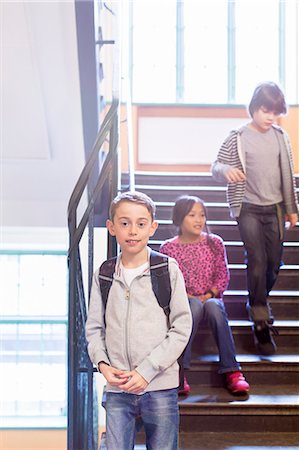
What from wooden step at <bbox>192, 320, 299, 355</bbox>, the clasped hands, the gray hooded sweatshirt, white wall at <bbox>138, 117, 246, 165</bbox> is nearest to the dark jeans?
wooden step at <bbox>192, 320, 299, 355</bbox>

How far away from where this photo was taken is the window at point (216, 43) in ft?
27.6

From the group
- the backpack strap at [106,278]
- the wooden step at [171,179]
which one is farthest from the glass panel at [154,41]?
the backpack strap at [106,278]

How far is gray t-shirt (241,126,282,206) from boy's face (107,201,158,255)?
60.6 inches

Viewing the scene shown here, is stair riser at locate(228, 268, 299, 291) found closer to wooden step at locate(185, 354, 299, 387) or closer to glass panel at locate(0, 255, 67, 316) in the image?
wooden step at locate(185, 354, 299, 387)

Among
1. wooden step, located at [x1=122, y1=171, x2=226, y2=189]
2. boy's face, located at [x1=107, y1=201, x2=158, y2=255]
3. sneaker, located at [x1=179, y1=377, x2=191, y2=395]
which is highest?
boy's face, located at [x1=107, y1=201, x2=158, y2=255]

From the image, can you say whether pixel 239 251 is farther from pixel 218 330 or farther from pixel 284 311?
pixel 218 330

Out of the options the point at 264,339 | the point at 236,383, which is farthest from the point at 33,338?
the point at 236,383

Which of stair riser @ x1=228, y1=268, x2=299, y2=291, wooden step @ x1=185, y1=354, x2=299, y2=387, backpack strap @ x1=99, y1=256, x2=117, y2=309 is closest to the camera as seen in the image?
backpack strap @ x1=99, y1=256, x2=117, y2=309

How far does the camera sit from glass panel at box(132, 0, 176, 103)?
8422 millimetres

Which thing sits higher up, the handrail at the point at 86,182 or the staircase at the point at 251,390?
the handrail at the point at 86,182

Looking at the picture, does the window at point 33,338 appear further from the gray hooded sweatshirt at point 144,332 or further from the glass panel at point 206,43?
the gray hooded sweatshirt at point 144,332

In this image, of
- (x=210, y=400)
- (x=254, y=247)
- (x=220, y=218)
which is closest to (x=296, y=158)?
(x=220, y=218)

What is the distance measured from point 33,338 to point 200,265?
3944mm

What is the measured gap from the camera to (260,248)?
3.75 m
